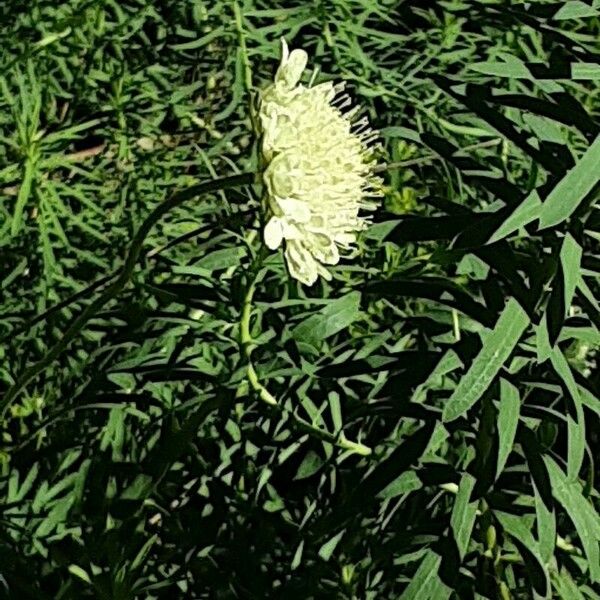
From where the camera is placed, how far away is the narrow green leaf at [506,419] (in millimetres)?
953

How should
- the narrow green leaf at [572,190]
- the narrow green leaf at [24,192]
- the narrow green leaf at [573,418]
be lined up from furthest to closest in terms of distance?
the narrow green leaf at [24,192], the narrow green leaf at [573,418], the narrow green leaf at [572,190]

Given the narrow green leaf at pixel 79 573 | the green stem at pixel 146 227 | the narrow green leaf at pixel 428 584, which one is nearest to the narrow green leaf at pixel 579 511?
the narrow green leaf at pixel 428 584

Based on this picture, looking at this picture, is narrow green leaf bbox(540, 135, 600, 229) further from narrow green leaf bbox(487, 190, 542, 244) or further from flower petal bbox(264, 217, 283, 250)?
flower petal bbox(264, 217, 283, 250)

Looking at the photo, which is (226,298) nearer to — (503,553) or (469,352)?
(469,352)

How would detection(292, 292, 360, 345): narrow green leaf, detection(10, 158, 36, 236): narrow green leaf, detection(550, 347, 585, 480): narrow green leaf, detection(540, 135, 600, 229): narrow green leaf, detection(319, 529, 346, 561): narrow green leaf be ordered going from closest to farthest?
detection(540, 135, 600, 229): narrow green leaf, detection(550, 347, 585, 480): narrow green leaf, detection(292, 292, 360, 345): narrow green leaf, detection(319, 529, 346, 561): narrow green leaf, detection(10, 158, 36, 236): narrow green leaf

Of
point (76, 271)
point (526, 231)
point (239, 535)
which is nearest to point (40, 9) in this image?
point (76, 271)

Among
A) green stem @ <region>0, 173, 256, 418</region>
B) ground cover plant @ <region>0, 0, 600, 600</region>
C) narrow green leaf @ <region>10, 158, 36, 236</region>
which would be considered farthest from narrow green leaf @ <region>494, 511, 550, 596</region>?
narrow green leaf @ <region>10, 158, 36, 236</region>

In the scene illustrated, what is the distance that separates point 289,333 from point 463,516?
0.31 meters

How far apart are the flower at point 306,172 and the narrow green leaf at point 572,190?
20 cm

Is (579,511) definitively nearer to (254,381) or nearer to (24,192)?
(254,381)

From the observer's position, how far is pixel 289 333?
1288mm

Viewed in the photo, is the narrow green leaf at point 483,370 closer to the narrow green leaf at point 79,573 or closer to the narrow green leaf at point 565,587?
the narrow green leaf at point 565,587

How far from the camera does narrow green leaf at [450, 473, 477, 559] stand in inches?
40.2

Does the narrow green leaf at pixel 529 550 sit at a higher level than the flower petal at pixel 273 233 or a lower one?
lower
